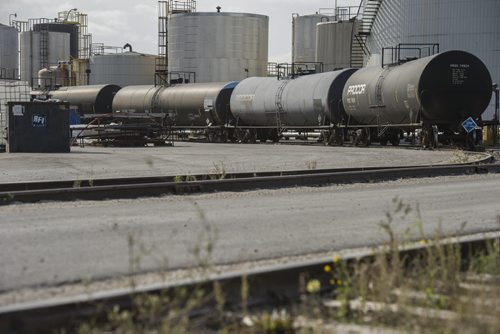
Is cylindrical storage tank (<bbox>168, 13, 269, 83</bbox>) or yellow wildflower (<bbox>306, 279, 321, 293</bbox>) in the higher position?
cylindrical storage tank (<bbox>168, 13, 269, 83</bbox>)

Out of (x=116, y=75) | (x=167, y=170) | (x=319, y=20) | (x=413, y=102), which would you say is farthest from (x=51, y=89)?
(x=167, y=170)

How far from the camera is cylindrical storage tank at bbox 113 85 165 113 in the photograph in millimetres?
45844

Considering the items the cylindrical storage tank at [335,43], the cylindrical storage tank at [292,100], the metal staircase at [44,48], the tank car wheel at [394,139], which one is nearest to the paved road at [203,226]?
the tank car wheel at [394,139]

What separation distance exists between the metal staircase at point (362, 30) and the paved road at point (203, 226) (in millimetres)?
37004

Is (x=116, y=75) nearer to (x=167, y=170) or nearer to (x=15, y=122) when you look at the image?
(x=15, y=122)

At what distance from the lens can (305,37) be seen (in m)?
64.7

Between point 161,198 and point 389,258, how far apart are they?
253 inches

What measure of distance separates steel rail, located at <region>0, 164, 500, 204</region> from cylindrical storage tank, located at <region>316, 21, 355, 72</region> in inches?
1552

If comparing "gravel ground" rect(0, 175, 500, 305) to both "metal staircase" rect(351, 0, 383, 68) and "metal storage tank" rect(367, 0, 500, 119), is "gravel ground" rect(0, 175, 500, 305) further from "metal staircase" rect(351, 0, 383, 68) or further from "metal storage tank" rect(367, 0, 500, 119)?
"metal staircase" rect(351, 0, 383, 68)

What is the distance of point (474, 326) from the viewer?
4.00m

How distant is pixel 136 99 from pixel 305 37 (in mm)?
22712

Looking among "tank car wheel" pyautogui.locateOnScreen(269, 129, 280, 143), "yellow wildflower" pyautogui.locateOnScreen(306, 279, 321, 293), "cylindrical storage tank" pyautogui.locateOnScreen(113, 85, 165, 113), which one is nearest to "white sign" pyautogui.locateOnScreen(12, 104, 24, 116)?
"tank car wheel" pyautogui.locateOnScreen(269, 129, 280, 143)

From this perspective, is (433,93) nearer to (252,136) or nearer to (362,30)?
(252,136)

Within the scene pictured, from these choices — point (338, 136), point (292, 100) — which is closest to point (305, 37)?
point (292, 100)
